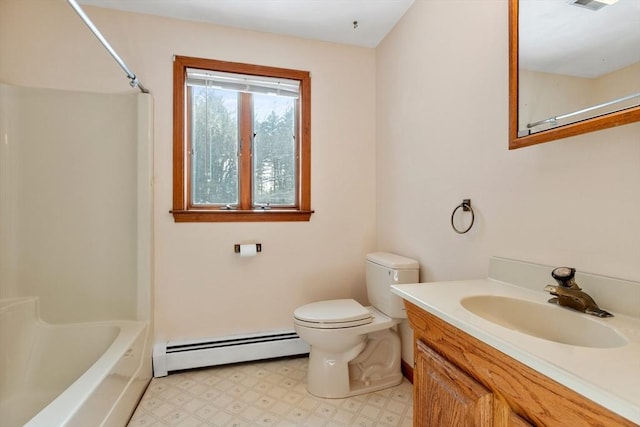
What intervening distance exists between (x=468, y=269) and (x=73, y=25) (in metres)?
2.65

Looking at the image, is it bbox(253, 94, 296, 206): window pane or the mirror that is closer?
the mirror

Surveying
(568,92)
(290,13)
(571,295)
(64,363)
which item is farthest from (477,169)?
(64,363)

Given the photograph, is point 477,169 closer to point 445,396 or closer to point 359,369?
point 445,396

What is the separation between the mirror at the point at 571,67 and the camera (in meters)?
0.83

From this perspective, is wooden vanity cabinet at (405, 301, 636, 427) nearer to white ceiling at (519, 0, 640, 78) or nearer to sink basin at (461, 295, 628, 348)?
sink basin at (461, 295, 628, 348)

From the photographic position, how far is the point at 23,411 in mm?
1516

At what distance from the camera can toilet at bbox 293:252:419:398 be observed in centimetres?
172

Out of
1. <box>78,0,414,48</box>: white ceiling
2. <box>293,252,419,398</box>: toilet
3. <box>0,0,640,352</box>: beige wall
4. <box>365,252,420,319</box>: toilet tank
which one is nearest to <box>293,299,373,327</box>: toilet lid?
<box>293,252,419,398</box>: toilet

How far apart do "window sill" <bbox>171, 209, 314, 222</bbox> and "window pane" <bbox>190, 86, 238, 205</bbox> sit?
0.39 feet

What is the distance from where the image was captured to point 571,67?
3.24 feet

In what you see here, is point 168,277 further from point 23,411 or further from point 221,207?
point 23,411

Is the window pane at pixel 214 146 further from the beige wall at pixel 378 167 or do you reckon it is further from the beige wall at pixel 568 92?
the beige wall at pixel 568 92

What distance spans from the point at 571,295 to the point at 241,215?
1.82 meters

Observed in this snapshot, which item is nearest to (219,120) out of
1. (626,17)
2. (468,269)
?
(468,269)
